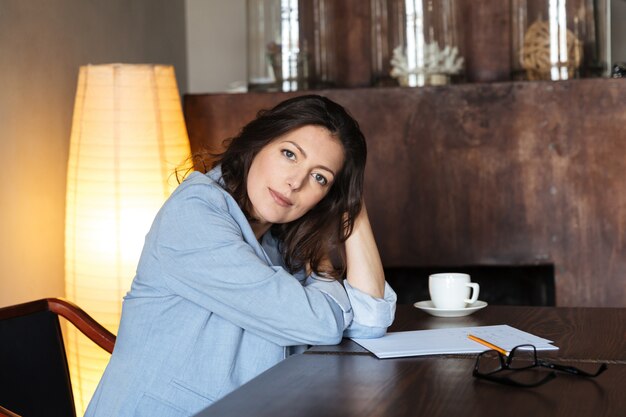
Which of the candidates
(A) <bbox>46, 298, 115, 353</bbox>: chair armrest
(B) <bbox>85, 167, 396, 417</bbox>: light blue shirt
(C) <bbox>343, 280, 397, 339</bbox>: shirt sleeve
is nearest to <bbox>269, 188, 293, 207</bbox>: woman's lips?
(B) <bbox>85, 167, 396, 417</bbox>: light blue shirt

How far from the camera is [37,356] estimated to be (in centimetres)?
186

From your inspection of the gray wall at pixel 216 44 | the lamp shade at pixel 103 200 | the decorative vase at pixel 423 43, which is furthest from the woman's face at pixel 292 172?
the gray wall at pixel 216 44

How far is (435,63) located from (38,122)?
137 cm

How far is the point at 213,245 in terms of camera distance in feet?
5.33

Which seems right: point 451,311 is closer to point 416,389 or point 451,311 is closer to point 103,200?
point 416,389

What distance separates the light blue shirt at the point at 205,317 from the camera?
1.59 meters

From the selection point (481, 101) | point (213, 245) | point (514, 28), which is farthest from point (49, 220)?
point (514, 28)

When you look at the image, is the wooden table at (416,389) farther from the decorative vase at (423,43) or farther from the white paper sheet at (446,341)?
the decorative vase at (423,43)

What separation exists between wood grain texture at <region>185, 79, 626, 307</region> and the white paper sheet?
4.38ft

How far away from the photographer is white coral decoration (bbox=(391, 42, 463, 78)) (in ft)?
10.4

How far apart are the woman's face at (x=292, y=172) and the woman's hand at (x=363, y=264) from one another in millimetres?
123

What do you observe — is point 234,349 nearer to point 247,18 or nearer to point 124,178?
point 124,178

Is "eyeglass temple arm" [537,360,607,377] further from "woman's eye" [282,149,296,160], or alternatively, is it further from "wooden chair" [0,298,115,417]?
"wooden chair" [0,298,115,417]

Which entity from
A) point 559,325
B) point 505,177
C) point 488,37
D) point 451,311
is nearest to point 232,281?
point 451,311
